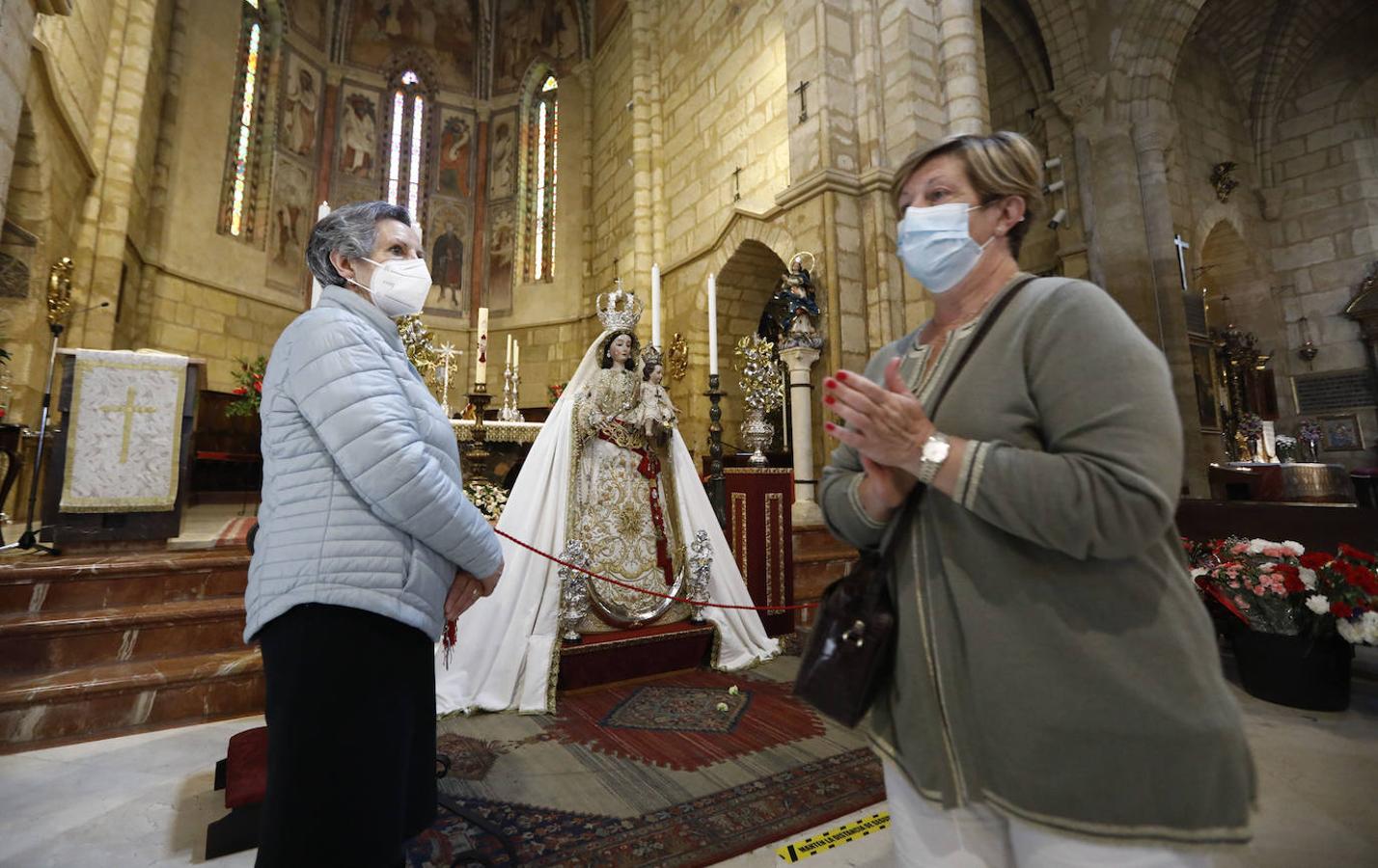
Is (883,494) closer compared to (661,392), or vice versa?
(883,494)

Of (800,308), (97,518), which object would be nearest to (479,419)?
(97,518)

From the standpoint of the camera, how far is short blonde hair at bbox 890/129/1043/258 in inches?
35.1

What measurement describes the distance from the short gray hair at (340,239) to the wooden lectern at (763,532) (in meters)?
3.18

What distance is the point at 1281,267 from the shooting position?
10734 mm

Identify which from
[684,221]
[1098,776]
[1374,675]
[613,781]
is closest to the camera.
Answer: [1098,776]

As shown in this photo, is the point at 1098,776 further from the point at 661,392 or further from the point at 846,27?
the point at 846,27

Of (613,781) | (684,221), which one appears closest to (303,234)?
(684,221)

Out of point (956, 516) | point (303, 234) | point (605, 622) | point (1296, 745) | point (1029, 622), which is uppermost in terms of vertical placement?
point (303, 234)

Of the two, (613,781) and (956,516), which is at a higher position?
(956,516)

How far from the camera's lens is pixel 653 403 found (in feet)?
12.0

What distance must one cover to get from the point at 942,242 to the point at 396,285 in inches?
48.4

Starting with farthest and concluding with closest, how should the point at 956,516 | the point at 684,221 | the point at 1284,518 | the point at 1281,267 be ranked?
the point at 1281,267 < the point at 684,221 < the point at 1284,518 < the point at 956,516

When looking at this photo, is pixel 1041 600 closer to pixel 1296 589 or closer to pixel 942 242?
pixel 942 242

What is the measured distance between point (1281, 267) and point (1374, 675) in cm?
1101
